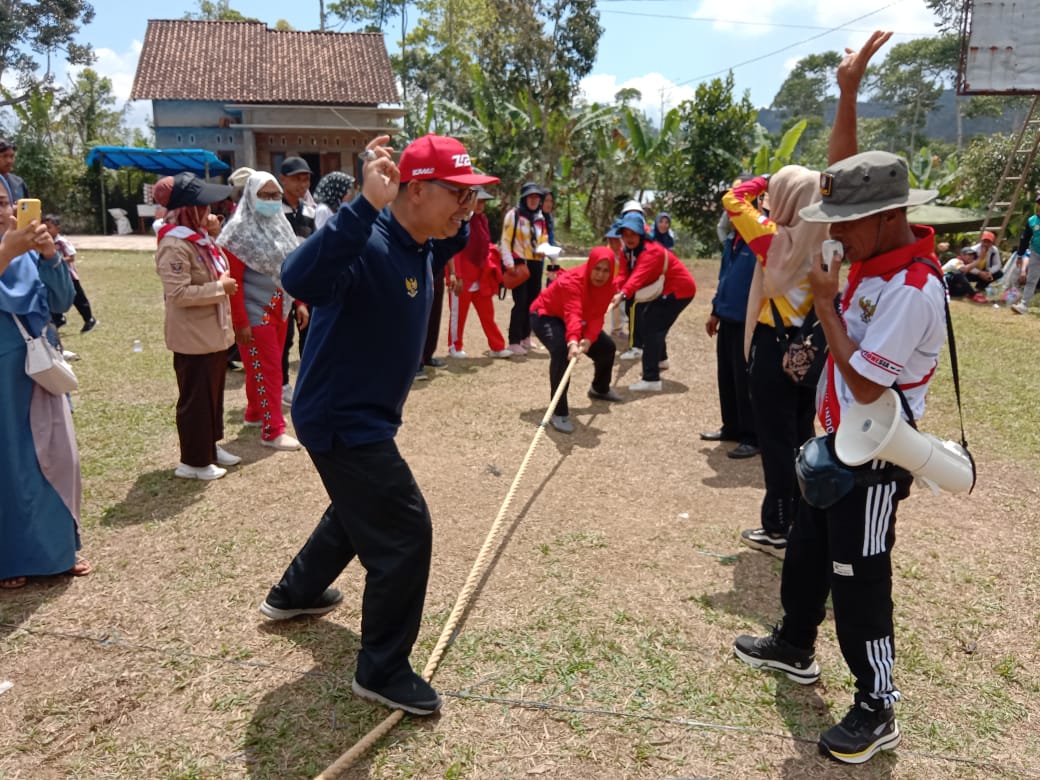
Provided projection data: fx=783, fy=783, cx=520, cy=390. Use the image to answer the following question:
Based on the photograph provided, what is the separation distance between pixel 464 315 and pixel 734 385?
4141mm

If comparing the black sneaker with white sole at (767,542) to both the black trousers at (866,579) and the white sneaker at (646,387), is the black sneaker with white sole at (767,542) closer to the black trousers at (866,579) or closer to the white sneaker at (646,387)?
the black trousers at (866,579)

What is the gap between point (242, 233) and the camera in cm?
594

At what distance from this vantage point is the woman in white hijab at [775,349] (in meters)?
4.26

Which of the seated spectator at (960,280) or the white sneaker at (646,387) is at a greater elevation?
the seated spectator at (960,280)

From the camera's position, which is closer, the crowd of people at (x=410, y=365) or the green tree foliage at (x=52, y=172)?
the crowd of people at (x=410, y=365)

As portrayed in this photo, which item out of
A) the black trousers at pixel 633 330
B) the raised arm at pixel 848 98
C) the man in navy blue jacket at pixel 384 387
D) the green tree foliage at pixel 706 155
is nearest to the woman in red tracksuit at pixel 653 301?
the black trousers at pixel 633 330

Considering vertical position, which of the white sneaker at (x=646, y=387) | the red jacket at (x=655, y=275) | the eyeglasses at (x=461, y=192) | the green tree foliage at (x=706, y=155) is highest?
the green tree foliage at (x=706, y=155)

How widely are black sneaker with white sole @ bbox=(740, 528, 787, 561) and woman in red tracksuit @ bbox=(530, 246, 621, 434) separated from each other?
8.35 ft

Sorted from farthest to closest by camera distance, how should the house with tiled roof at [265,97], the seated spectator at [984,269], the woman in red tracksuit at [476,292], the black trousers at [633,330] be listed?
the house with tiled roof at [265,97], the seated spectator at [984,269], the woman in red tracksuit at [476,292], the black trousers at [633,330]

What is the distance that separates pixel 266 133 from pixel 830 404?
28746 millimetres

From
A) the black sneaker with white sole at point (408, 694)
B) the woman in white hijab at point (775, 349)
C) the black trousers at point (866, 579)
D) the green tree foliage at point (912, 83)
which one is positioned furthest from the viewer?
the green tree foliage at point (912, 83)

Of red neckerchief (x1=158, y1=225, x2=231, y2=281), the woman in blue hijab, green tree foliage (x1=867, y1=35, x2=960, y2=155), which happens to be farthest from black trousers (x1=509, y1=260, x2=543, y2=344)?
green tree foliage (x1=867, y1=35, x2=960, y2=155)

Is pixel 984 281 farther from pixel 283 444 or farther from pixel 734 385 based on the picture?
pixel 283 444

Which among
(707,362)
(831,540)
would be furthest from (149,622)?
(707,362)
